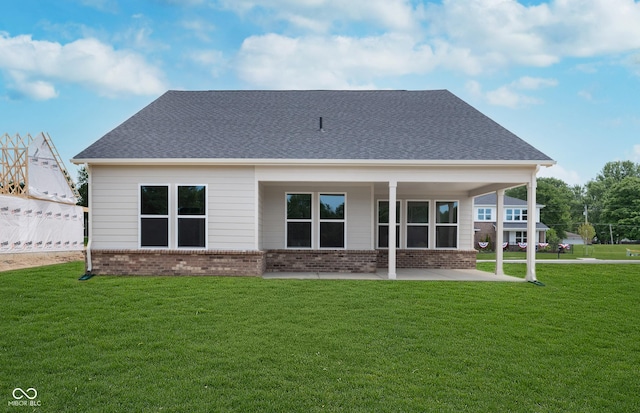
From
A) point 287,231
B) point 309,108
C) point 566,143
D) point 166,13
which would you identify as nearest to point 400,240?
point 287,231

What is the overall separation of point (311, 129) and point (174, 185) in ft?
15.1

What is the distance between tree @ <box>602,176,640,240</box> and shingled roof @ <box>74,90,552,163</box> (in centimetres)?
5485

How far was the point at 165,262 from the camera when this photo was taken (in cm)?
1102

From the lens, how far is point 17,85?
2302 cm

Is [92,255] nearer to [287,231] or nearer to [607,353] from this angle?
[287,231]

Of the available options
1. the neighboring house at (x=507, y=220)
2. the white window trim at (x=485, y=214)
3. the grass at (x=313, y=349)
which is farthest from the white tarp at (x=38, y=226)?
the white window trim at (x=485, y=214)

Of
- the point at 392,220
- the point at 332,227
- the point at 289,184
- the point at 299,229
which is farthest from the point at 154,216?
the point at 392,220

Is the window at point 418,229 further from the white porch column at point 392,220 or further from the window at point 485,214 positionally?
the window at point 485,214

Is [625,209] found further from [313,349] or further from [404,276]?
[313,349]

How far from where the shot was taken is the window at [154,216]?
1112 cm

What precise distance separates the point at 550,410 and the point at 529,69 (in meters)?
22.3

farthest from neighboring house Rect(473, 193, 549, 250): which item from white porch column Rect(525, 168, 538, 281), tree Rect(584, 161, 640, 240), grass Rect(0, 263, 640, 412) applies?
tree Rect(584, 161, 640, 240)

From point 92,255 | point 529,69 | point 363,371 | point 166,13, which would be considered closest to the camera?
point 363,371

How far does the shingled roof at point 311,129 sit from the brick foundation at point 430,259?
419 centimetres
